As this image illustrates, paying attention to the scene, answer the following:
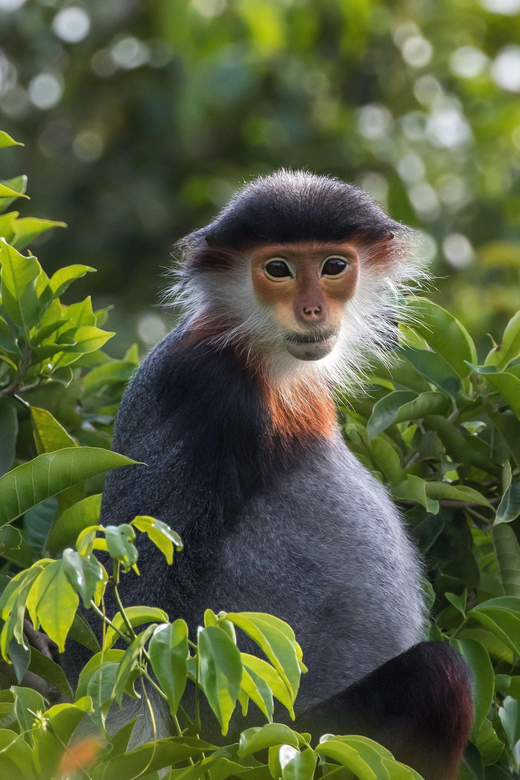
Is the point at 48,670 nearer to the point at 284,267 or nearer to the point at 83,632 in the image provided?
the point at 83,632

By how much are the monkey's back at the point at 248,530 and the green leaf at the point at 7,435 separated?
321mm

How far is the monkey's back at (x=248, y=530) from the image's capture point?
2930 mm

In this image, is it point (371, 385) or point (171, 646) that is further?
point (371, 385)

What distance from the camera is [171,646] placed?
1680 mm

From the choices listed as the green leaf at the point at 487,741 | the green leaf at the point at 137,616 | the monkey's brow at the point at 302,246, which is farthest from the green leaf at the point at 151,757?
the monkey's brow at the point at 302,246

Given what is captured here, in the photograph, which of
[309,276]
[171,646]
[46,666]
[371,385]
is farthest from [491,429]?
[171,646]

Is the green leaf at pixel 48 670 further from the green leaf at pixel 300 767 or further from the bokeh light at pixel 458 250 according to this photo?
the bokeh light at pixel 458 250

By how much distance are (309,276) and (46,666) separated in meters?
1.46

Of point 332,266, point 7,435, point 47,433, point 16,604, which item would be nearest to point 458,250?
point 332,266

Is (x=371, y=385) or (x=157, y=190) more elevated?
(x=157, y=190)

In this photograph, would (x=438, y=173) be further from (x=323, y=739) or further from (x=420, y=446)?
(x=323, y=739)

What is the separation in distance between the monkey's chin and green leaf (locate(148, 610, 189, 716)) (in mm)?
1655

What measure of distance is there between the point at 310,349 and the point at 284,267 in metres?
0.28

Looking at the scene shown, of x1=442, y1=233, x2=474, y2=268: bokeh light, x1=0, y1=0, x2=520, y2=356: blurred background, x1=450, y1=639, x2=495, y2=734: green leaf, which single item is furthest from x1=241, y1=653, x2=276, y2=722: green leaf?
x1=442, y1=233, x2=474, y2=268: bokeh light
